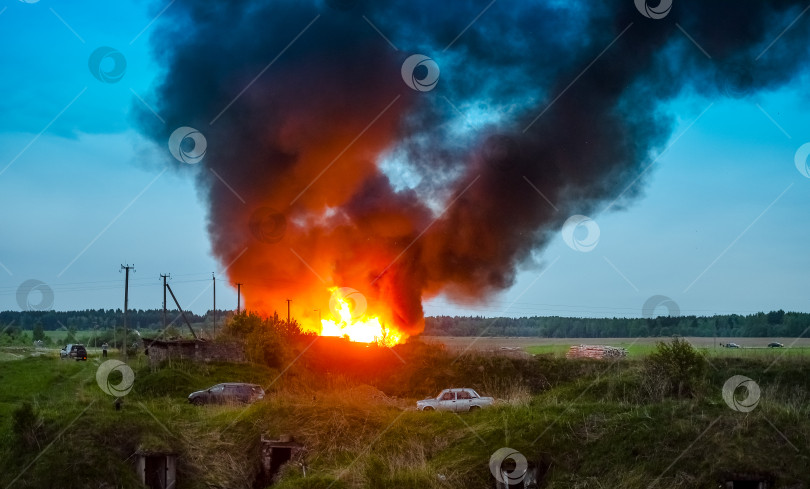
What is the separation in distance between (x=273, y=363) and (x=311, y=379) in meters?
6.29

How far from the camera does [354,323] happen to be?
2212 inches

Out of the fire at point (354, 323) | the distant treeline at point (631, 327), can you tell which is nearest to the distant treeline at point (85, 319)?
the distant treeline at point (631, 327)

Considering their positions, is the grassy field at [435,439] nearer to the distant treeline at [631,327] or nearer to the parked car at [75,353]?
the parked car at [75,353]

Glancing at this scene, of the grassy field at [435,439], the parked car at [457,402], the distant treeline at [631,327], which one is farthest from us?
the distant treeline at [631,327]

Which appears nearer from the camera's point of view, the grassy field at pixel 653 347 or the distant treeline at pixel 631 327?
the grassy field at pixel 653 347

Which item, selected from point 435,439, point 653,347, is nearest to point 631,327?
point 653,347

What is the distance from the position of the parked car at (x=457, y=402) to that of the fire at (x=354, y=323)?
2205cm

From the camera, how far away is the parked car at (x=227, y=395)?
35156 mm

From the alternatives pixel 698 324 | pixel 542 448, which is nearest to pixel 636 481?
pixel 542 448

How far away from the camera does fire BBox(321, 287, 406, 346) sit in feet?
181

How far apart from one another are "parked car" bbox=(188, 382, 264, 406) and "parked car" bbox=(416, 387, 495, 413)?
28.4ft

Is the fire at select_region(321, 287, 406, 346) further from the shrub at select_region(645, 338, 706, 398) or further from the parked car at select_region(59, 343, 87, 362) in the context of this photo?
the shrub at select_region(645, 338, 706, 398)

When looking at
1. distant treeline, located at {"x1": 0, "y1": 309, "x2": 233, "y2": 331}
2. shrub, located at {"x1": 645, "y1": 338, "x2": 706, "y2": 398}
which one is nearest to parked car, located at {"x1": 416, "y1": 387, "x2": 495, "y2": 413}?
shrub, located at {"x1": 645, "y1": 338, "x2": 706, "y2": 398}

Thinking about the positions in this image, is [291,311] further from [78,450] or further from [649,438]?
[649,438]
